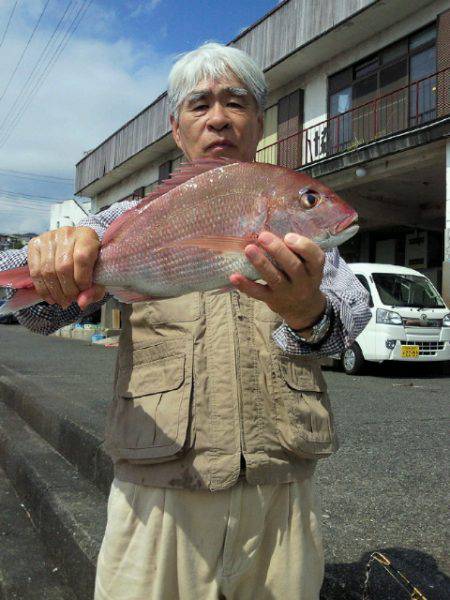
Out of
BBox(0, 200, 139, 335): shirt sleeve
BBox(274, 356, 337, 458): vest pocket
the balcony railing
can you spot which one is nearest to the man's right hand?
BBox(0, 200, 139, 335): shirt sleeve

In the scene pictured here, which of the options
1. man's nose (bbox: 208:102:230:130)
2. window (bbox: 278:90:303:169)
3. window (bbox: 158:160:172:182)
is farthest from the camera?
window (bbox: 158:160:172:182)

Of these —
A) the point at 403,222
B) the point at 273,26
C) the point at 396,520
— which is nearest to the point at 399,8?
the point at 273,26

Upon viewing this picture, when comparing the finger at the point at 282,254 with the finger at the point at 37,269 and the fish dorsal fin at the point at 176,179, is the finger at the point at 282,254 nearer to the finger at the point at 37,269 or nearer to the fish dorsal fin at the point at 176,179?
the fish dorsal fin at the point at 176,179

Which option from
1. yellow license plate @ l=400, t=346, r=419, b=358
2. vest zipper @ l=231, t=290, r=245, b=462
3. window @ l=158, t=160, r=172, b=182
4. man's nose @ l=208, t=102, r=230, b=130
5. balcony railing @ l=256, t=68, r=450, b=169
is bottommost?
yellow license plate @ l=400, t=346, r=419, b=358

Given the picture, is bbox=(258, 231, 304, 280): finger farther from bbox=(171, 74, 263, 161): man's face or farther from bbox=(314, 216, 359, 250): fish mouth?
bbox=(171, 74, 263, 161): man's face

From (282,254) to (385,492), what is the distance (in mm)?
2248

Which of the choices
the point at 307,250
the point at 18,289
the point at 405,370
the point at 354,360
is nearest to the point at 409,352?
the point at 354,360

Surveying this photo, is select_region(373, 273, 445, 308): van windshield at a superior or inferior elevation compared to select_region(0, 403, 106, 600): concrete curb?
superior

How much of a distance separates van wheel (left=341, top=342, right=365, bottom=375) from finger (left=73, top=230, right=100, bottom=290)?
8.97 m

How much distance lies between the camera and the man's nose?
1.69 metres

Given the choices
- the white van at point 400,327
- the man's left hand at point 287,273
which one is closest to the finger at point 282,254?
the man's left hand at point 287,273

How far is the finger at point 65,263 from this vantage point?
1.40m

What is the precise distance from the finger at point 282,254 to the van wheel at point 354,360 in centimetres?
898

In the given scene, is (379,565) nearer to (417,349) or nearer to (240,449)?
(240,449)
